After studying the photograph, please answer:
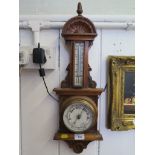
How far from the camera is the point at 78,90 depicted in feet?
3.21

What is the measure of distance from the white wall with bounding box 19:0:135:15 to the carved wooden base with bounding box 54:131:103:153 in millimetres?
565

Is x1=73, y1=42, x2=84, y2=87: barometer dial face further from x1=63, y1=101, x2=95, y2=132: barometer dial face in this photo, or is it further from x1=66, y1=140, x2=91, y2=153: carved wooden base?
x1=66, y1=140, x2=91, y2=153: carved wooden base

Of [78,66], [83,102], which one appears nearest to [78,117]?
[83,102]

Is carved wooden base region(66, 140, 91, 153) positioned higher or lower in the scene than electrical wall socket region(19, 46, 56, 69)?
lower

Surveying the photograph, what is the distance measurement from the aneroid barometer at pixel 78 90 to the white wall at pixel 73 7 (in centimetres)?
9

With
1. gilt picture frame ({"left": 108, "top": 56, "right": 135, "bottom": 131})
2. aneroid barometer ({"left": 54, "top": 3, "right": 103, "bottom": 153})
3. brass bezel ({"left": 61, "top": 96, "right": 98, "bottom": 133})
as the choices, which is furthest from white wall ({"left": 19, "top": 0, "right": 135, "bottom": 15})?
brass bezel ({"left": 61, "top": 96, "right": 98, "bottom": 133})

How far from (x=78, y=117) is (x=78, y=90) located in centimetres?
12

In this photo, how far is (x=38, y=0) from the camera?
1.02 m

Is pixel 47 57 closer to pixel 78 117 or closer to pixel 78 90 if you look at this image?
pixel 78 90

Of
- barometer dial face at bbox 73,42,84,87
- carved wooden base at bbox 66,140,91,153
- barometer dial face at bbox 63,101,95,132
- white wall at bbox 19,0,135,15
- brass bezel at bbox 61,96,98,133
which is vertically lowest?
carved wooden base at bbox 66,140,91,153

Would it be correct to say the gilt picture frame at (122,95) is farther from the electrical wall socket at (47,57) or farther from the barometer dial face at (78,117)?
the electrical wall socket at (47,57)

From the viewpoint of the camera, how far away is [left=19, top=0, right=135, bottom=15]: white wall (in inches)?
40.3

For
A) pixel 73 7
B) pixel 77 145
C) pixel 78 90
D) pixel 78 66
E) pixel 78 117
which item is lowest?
pixel 77 145
